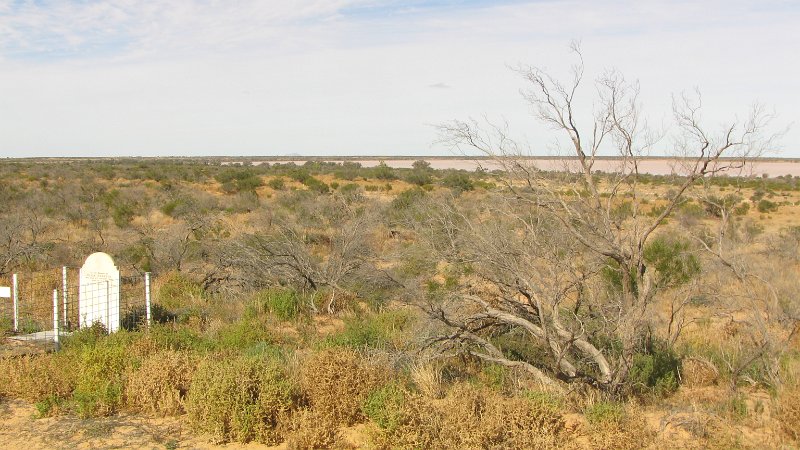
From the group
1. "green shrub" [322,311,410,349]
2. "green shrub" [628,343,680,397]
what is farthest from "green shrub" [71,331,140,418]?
"green shrub" [628,343,680,397]

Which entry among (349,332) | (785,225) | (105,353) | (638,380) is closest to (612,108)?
(638,380)

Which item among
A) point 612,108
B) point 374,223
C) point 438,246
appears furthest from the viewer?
point 374,223

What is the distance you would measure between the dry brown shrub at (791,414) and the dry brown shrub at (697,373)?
1722 mm

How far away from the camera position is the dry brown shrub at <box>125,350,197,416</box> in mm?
6914

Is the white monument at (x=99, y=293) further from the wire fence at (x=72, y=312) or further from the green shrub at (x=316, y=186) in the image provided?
the green shrub at (x=316, y=186)

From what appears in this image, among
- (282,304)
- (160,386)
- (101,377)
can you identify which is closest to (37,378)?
(101,377)

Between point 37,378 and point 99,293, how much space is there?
7.94 ft

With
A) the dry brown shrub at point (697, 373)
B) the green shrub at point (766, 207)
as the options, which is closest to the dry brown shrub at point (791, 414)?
the dry brown shrub at point (697, 373)

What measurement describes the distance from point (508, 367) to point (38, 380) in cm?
509

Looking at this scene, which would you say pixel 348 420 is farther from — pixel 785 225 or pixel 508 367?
pixel 785 225

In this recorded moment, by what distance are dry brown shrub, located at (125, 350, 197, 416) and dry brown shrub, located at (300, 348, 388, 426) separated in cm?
132

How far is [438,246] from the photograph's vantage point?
10.1m

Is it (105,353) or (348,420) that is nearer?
(348,420)

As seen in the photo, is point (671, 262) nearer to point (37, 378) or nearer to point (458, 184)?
point (37, 378)
